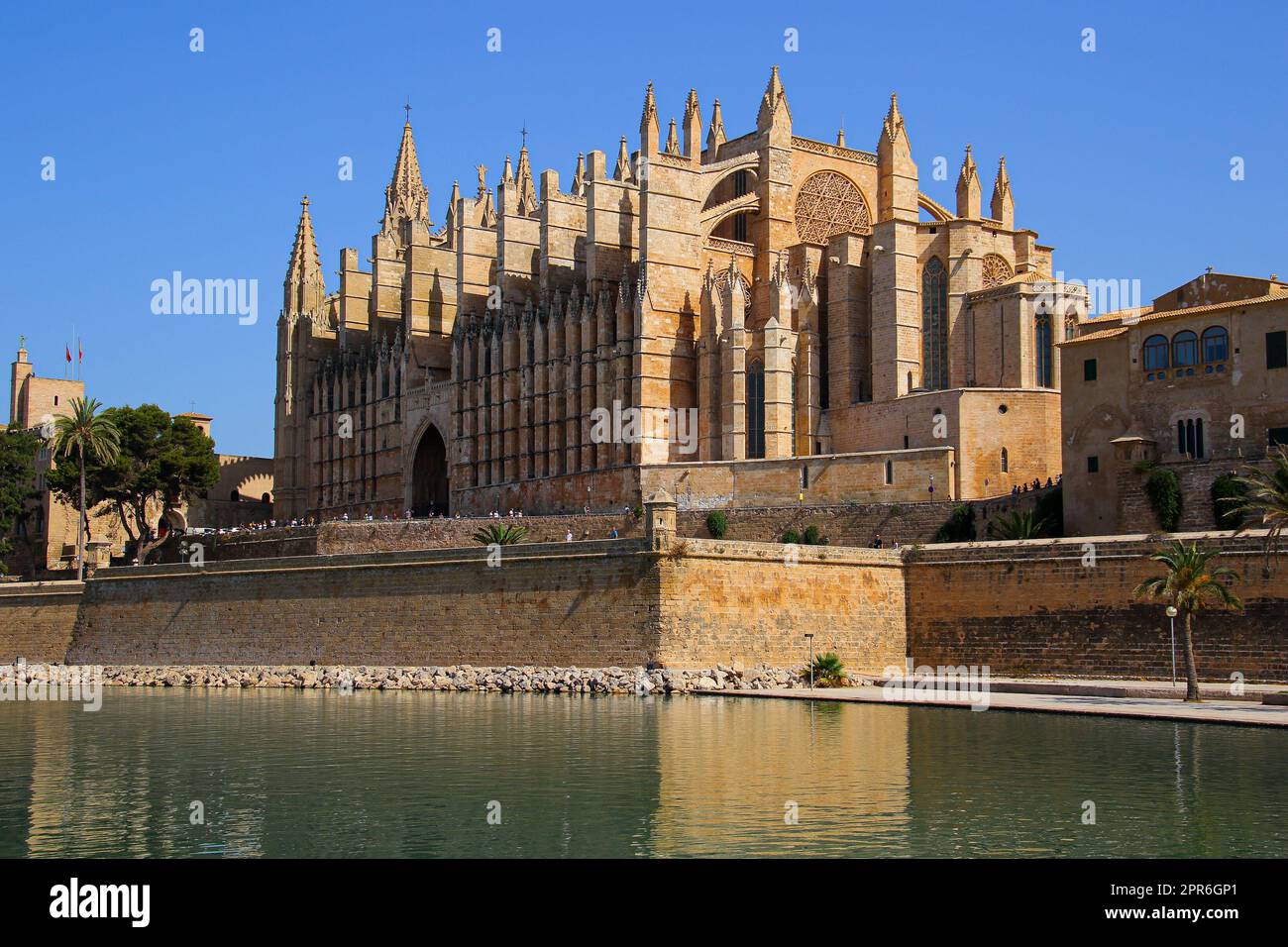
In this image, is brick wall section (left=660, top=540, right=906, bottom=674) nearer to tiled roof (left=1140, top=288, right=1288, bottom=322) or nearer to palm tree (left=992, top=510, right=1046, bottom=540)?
palm tree (left=992, top=510, right=1046, bottom=540)

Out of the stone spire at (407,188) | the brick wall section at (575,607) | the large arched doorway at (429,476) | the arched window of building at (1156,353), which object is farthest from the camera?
the stone spire at (407,188)

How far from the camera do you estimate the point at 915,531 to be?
36.4 m

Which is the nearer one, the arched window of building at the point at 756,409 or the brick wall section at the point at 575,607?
the brick wall section at the point at 575,607

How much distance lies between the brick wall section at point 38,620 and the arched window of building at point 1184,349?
28178 mm

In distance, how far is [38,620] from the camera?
4325cm

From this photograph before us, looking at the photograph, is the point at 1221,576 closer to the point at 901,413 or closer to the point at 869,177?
the point at 901,413

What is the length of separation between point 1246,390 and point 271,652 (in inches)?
869

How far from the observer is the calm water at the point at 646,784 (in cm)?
1531

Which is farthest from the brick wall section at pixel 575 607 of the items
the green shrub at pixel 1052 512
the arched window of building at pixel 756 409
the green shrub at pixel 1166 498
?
the arched window of building at pixel 756 409

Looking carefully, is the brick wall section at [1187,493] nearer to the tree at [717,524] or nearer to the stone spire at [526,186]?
the tree at [717,524]

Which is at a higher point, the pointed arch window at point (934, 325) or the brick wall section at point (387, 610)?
the pointed arch window at point (934, 325)

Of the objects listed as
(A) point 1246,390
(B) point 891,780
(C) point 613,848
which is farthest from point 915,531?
(C) point 613,848

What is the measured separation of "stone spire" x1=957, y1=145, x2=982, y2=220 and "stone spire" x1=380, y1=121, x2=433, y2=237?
33366 mm

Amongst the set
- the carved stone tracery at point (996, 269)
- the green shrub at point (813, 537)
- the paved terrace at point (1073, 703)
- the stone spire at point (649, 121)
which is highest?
the stone spire at point (649, 121)
